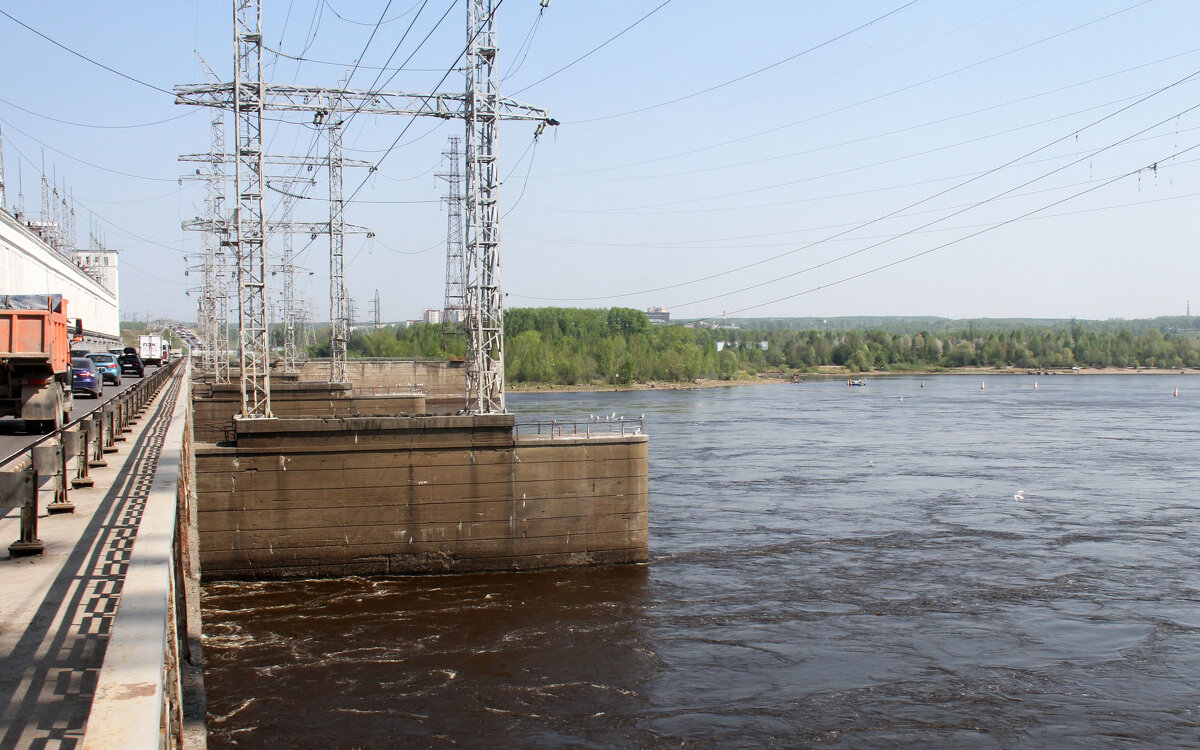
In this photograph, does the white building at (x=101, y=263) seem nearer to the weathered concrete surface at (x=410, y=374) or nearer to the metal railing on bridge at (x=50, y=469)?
the weathered concrete surface at (x=410, y=374)

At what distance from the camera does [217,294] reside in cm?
6794

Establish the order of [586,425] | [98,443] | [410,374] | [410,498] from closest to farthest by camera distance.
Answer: [98,443]
[410,498]
[586,425]
[410,374]

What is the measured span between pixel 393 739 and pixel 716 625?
347 inches

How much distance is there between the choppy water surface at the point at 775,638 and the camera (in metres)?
17.7

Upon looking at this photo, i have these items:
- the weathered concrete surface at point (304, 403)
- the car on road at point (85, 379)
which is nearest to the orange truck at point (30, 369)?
the car on road at point (85, 379)

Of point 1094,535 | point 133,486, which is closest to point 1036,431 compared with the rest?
point 1094,535

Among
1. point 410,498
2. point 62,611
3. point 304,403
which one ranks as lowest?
point 410,498

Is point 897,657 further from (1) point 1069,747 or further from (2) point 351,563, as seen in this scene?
(2) point 351,563

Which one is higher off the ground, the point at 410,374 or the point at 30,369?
the point at 30,369

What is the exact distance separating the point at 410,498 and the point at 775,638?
10258 millimetres

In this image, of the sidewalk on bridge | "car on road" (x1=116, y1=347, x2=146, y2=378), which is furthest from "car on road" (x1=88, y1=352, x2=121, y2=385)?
the sidewalk on bridge

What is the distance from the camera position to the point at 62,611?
7285 mm

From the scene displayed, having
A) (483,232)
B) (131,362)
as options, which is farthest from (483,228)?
(131,362)

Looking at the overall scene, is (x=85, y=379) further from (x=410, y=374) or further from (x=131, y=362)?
(x=410, y=374)
